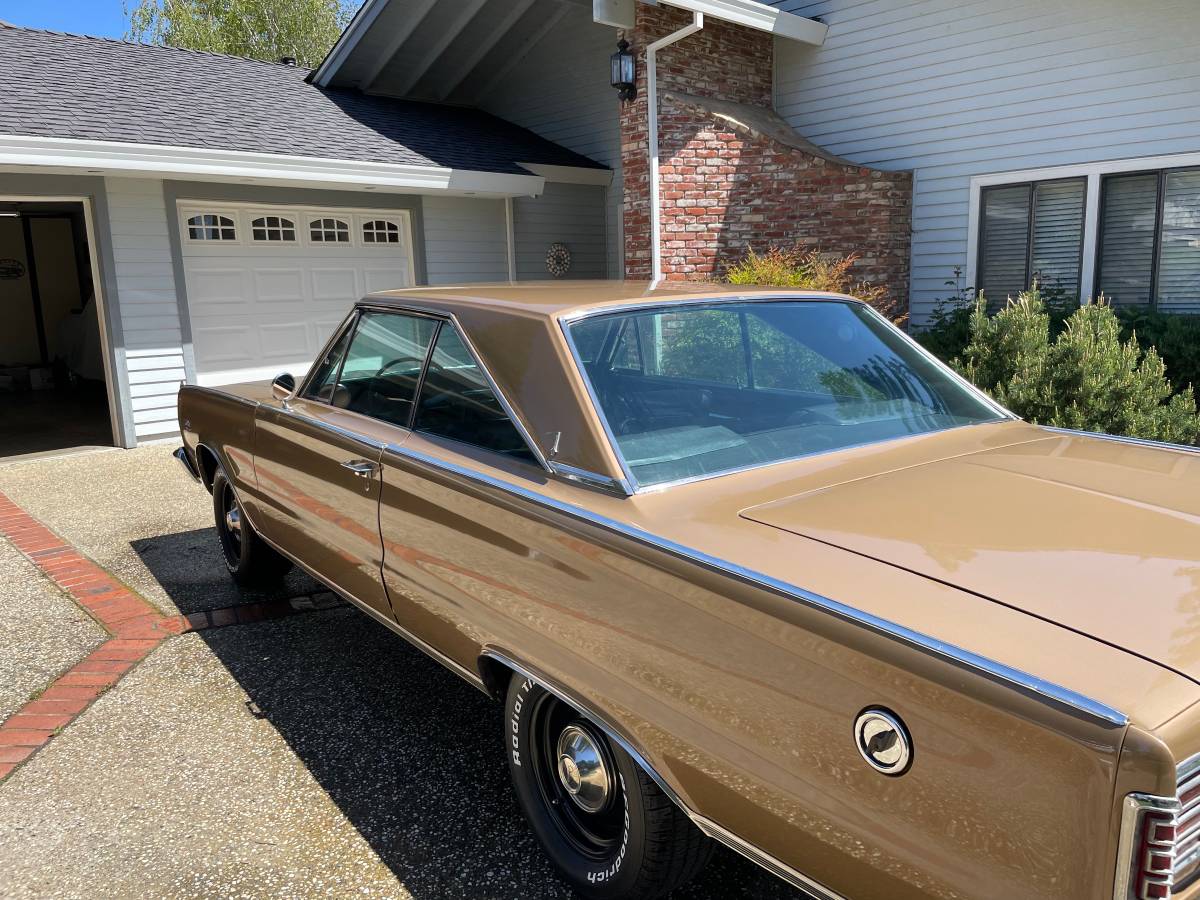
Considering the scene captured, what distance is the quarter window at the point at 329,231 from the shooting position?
10.5m

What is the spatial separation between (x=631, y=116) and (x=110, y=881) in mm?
8186

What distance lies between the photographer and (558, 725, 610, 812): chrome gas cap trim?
237 centimetres

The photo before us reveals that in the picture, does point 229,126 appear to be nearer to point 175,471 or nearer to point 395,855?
point 175,471

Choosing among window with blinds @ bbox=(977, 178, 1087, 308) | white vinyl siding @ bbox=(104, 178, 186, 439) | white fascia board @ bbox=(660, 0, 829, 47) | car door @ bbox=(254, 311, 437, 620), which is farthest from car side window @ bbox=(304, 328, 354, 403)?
window with blinds @ bbox=(977, 178, 1087, 308)

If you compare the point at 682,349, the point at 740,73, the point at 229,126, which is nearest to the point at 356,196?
the point at 229,126

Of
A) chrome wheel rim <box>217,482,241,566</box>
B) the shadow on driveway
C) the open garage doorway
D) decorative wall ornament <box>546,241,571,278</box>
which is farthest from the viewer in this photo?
the open garage doorway

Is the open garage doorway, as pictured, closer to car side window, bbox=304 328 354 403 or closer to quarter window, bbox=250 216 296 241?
quarter window, bbox=250 216 296 241

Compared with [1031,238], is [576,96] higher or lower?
higher

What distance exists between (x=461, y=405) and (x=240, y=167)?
7227mm

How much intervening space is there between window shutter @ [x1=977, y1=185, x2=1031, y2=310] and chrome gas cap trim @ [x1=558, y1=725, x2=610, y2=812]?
7.71m

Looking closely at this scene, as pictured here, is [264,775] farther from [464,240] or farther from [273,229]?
[464,240]

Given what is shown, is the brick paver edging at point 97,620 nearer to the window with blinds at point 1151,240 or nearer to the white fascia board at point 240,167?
the white fascia board at point 240,167

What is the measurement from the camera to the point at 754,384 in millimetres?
2984

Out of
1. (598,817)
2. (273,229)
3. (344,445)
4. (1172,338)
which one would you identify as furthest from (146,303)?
(1172,338)
